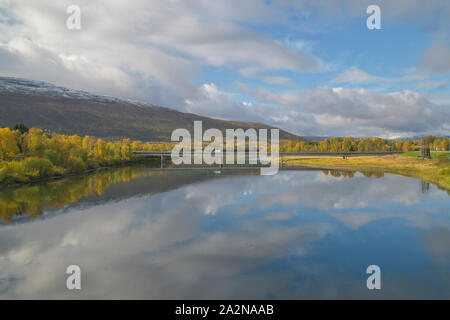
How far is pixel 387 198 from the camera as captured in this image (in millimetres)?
33750

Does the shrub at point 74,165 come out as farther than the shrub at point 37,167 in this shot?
Yes

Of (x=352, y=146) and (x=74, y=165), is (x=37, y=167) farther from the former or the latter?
(x=352, y=146)

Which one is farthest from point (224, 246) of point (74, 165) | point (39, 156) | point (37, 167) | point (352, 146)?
point (352, 146)

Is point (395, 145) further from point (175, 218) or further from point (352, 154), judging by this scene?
point (175, 218)

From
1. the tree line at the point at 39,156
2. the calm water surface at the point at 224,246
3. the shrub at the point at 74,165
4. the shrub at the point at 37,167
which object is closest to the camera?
the calm water surface at the point at 224,246

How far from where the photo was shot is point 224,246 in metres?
17.4

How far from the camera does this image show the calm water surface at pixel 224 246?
488 inches

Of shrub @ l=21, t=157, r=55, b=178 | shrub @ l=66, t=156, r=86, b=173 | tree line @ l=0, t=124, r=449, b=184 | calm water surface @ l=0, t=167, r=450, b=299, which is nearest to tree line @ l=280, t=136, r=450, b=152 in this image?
tree line @ l=0, t=124, r=449, b=184

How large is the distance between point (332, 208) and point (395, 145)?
154m

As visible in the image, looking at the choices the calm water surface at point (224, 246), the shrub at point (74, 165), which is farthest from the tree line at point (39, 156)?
the calm water surface at point (224, 246)

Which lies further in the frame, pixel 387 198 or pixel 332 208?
pixel 387 198

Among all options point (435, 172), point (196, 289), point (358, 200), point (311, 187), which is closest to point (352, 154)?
point (435, 172)

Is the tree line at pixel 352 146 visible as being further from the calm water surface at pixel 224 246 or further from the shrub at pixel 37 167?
the shrub at pixel 37 167

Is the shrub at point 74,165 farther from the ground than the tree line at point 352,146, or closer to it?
closer to it
